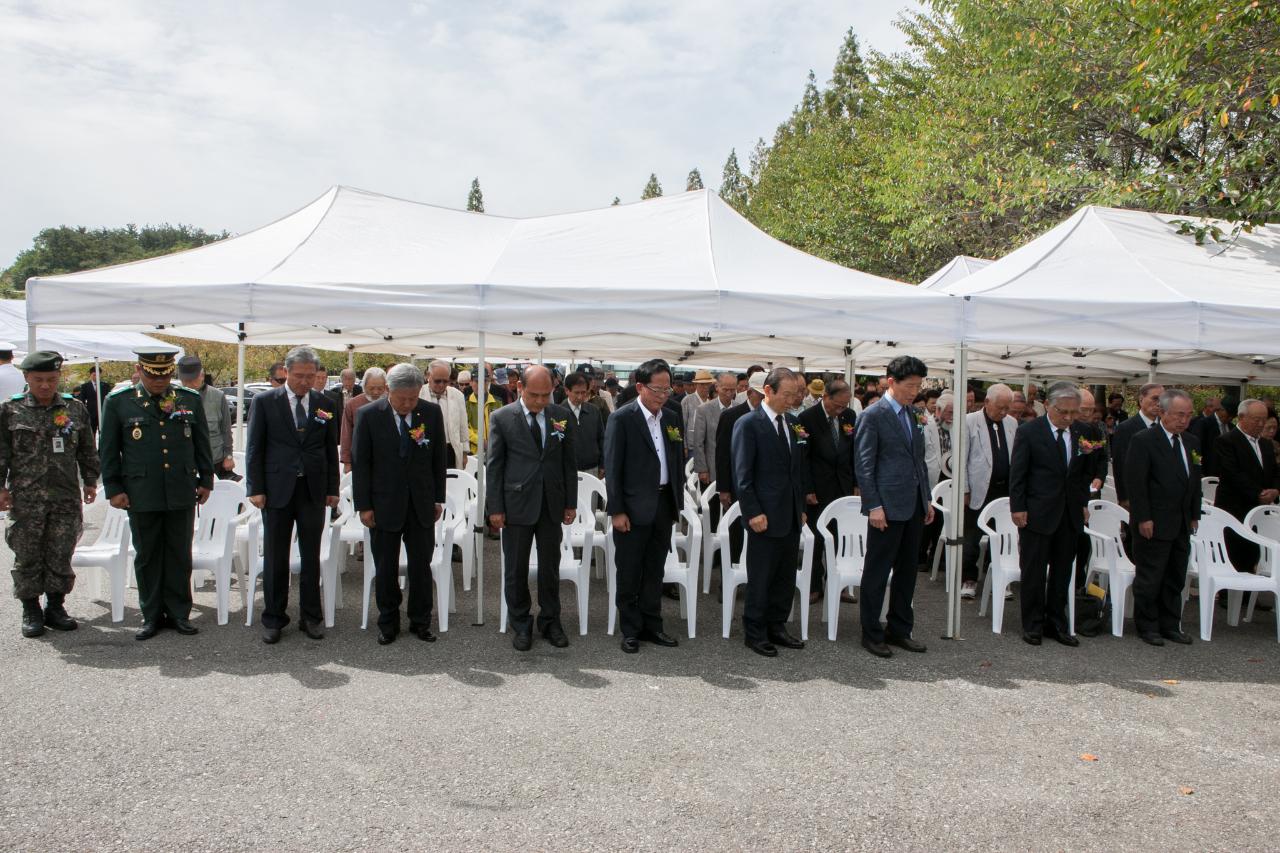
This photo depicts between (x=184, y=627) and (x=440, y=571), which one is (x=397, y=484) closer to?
(x=440, y=571)

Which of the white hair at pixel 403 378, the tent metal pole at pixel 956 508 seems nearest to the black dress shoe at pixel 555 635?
the white hair at pixel 403 378

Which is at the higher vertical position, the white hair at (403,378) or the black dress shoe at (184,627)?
the white hair at (403,378)

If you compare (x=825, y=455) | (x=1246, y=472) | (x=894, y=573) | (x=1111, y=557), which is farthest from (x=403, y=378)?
(x=1246, y=472)

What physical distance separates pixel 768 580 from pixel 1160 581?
2.99 m

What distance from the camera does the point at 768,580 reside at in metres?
5.63

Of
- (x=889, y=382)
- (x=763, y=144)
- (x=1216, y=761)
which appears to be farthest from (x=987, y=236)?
(x=763, y=144)

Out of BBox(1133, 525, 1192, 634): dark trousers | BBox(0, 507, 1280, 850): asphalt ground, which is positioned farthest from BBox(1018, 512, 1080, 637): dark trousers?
BBox(1133, 525, 1192, 634): dark trousers

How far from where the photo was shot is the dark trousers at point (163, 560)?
5543mm

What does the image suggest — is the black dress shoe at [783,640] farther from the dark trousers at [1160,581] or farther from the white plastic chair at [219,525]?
the white plastic chair at [219,525]

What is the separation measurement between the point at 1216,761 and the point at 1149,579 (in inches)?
87.4

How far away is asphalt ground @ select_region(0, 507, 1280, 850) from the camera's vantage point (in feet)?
10.9

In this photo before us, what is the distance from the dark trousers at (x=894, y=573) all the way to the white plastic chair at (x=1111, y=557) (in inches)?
65.2

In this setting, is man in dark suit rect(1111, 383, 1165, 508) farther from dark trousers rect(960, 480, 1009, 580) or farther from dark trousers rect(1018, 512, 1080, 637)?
dark trousers rect(960, 480, 1009, 580)

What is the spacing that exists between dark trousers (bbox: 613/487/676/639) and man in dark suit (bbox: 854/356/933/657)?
53.9 inches
